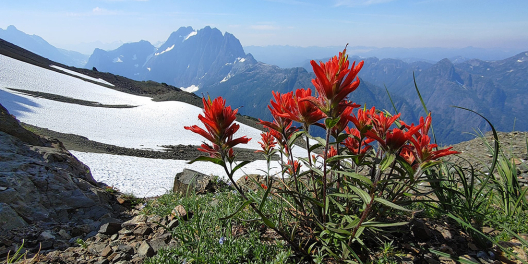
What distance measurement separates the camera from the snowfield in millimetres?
9447

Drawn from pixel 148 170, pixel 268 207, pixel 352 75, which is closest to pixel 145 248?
pixel 268 207

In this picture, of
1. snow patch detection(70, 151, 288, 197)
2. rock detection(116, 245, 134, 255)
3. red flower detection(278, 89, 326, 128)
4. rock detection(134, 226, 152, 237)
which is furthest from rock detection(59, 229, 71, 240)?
snow patch detection(70, 151, 288, 197)

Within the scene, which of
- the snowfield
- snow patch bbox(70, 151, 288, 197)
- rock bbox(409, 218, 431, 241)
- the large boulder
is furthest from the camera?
the snowfield

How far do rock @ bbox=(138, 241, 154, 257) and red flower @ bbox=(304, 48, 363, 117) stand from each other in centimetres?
194

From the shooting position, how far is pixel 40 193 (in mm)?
3523

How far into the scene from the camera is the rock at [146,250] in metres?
2.13

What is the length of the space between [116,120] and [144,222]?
921 inches

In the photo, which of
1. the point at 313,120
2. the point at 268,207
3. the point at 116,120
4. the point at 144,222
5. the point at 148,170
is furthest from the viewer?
the point at 116,120

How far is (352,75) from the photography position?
1.21 meters

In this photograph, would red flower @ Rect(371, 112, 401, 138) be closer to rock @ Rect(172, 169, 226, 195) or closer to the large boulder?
rock @ Rect(172, 169, 226, 195)

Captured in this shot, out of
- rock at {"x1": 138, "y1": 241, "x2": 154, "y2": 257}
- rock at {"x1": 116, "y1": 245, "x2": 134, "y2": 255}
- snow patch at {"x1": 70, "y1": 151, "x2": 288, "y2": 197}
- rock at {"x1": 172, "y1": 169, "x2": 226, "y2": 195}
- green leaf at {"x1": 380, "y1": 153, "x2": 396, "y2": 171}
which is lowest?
snow patch at {"x1": 70, "y1": 151, "x2": 288, "y2": 197}

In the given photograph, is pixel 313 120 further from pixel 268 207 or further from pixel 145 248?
pixel 145 248

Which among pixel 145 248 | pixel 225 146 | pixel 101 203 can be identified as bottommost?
pixel 101 203

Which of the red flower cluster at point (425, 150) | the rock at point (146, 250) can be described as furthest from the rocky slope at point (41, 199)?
the red flower cluster at point (425, 150)
